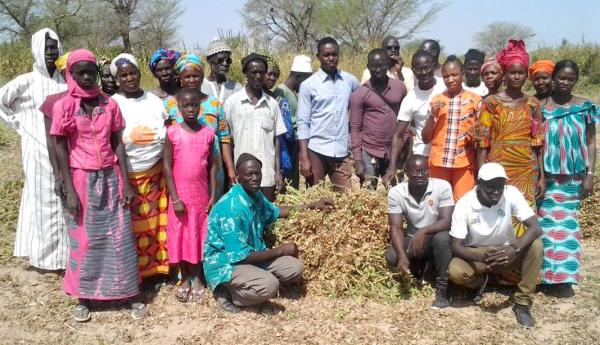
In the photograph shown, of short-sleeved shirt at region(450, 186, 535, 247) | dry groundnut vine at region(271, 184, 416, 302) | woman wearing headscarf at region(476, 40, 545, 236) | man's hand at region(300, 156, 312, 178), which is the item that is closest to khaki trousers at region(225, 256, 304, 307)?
dry groundnut vine at region(271, 184, 416, 302)

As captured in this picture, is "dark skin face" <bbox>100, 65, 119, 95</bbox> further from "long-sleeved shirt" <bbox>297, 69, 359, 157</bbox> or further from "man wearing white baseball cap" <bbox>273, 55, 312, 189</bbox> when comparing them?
"long-sleeved shirt" <bbox>297, 69, 359, 157</bbox>

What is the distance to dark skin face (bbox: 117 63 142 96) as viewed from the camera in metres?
3.89

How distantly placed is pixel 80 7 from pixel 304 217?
30.6 m

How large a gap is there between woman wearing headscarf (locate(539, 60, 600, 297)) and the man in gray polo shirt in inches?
37.8

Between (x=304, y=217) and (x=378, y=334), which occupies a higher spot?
(x=304, y=217)

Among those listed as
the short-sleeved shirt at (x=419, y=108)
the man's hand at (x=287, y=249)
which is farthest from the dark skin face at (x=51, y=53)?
the short-sleeved shirt at (x=419, y=108)

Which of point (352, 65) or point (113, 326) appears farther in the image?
point (352, 65)

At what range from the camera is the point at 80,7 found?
29.8 meters

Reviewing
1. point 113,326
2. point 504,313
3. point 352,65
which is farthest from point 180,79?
A: point 352,65

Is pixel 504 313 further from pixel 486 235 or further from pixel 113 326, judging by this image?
pixel 113 326

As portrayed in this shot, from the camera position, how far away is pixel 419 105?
4512 mm

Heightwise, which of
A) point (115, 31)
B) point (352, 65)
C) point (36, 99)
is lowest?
point (36, 99)

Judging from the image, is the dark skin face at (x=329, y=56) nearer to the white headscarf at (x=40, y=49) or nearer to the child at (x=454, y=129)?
the child at (x=454, y=129)

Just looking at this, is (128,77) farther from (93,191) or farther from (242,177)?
(242,177)
